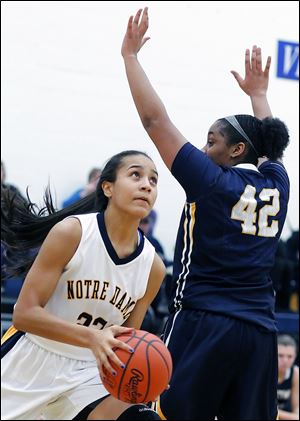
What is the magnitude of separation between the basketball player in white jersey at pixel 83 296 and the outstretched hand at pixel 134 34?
554 millimetres

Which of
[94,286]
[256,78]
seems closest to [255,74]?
[256,78]

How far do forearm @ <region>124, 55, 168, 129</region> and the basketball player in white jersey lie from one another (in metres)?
0.40

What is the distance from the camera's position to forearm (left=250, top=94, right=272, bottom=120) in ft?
14.7

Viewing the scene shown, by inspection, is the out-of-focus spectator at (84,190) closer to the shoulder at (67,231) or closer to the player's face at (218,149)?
the shoulder at (67,231)

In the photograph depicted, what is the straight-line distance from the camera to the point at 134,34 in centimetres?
402

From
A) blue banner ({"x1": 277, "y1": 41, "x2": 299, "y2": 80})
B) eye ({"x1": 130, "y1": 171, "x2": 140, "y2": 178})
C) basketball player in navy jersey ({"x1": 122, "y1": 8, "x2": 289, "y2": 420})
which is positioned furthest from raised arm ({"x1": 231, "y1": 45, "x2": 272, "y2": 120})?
blue banner ({"x1": 277, "y1": 41, "x2": 299, "y2": 80})

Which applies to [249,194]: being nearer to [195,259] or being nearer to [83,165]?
[195,259]

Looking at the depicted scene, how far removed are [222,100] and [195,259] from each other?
144 inches

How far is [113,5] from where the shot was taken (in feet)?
27.7

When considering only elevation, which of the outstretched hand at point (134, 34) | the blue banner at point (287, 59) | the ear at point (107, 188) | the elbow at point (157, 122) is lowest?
the ear at point (107, 188)

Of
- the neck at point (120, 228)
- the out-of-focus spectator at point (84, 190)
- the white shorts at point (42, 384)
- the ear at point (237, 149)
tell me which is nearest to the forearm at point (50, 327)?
the white shorts at point (42, 384)

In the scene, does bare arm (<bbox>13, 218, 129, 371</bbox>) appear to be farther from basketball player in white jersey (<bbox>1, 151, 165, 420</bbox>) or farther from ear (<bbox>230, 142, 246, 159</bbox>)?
ear (<bbox>230, 142, 246, 159</bbox>)

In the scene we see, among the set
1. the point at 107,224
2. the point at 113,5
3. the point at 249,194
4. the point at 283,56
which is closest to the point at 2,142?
the point at 113,5

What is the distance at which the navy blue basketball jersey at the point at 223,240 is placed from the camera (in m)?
3.88
